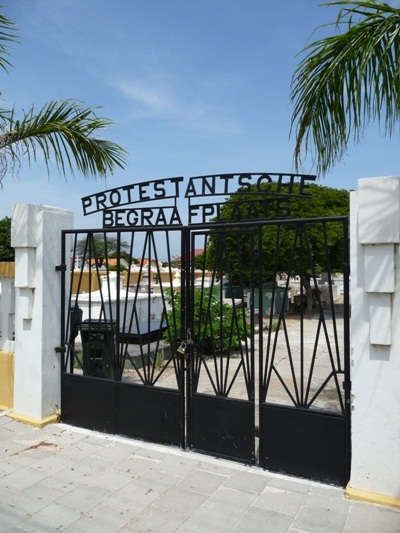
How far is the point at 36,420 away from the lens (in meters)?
5.03

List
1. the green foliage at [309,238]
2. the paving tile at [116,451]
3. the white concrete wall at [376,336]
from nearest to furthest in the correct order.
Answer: the white concrete wall at [376,336] < the paving tile at [116,451] < the green foliage at [309,238]

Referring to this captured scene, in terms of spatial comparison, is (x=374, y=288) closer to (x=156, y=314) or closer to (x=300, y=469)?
(x=300, y=469)

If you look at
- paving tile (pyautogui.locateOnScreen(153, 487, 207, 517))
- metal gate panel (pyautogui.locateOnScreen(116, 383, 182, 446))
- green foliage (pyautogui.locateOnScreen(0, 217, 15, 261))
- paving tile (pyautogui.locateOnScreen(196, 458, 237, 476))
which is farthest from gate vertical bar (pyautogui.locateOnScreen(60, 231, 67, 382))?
green foliage (pyautogui.locateOnScreen(0, 217, 15, 261))

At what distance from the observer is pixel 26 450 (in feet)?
14.6

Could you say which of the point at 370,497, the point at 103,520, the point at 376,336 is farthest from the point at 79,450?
the point at 376,336

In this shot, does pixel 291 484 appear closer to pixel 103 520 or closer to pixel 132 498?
pixel 132 498

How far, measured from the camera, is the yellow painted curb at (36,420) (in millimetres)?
4992

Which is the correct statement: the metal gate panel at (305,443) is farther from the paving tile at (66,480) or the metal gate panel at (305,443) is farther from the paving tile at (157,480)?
the paving tile at (66,480)

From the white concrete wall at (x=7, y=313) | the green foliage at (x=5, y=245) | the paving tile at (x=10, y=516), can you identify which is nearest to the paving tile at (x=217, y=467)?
the paving tile at (x=10, y=516)

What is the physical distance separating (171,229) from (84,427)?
7.65 ft

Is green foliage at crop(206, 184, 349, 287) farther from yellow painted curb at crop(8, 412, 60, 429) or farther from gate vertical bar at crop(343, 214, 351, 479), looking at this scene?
gate vertical bar at crop(343, 214, 351, 479)

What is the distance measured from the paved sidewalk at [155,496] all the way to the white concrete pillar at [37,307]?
647mm

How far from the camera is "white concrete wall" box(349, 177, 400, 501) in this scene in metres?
3.33

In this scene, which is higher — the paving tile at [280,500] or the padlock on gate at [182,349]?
the padlock on gate at [182,349]
